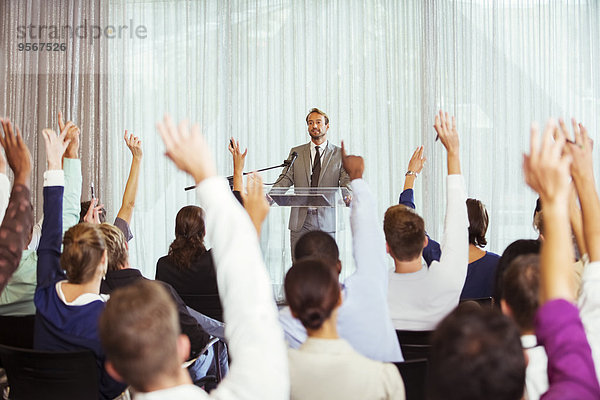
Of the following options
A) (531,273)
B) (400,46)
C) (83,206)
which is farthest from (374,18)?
(531,273)

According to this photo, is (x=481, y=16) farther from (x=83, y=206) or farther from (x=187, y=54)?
(x=83, y=206)

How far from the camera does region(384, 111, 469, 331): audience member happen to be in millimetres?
2320

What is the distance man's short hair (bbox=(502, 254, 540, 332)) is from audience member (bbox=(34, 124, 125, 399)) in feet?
4.53

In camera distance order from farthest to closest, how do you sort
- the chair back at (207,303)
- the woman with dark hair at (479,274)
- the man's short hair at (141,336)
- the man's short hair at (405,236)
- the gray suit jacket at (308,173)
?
the gray suit jacket at (308,173)
the chair back at (207,303)
the woman with dark hair at (479,274)
the man's short hair at (405,236)
the man's short hair at (141,336)

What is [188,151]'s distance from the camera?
1.07 m

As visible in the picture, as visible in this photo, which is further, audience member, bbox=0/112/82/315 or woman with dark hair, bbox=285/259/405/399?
audience member, bbox=0/112/82/315

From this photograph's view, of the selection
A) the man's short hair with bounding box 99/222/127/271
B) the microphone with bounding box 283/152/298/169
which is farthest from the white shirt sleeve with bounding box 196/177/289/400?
the microphone with bounding box 283/152/298/169

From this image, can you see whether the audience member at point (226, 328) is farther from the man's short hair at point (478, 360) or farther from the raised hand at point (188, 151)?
the man's short hair at point (478, 360)

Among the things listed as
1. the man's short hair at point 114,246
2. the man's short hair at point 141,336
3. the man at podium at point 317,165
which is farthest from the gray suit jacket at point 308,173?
the man's short hair at point 141,336

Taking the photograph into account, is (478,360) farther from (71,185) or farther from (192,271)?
(192,271)

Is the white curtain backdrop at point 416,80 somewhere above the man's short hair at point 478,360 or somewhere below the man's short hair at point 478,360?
above

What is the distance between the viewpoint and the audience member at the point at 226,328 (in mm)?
1021

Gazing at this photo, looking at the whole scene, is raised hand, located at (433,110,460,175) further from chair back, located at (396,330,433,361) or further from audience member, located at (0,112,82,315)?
audience member, located at (0,112,82,315)

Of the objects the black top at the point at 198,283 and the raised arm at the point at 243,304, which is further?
the black top at the point at 198,283
